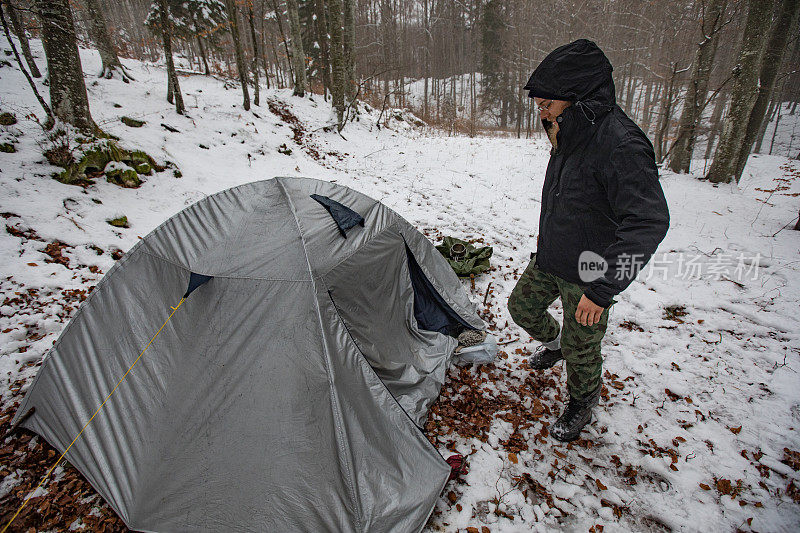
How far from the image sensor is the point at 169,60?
24.1 feet

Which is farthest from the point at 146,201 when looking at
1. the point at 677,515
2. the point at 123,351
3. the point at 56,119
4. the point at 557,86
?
the point at 677,515

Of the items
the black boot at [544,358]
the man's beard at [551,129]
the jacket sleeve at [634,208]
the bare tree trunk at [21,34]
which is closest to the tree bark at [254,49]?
the bare tree trunk at [21,34]

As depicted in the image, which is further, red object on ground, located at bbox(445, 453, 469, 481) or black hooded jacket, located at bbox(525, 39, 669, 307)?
red object on ground, located at bbox(445, 453, 469, 481)

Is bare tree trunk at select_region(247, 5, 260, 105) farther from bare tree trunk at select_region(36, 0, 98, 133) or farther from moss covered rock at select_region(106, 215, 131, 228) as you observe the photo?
moss covered rock at select_region(106, 215, 131, 228)

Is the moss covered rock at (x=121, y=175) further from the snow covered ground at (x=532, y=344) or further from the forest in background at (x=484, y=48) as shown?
the forest in background at (x=484, y=48)

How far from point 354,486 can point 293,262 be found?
162 cm

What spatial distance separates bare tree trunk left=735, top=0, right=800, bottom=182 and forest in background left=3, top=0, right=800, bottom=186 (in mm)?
27

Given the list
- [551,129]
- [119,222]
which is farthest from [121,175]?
[551,129]

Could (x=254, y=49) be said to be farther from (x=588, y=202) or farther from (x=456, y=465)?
(x=456, y=465)

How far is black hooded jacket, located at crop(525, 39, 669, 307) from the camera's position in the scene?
1.77 meters

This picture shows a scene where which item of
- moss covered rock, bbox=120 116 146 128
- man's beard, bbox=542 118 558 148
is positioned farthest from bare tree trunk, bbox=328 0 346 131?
man's beard, bbox=542 118 558 148

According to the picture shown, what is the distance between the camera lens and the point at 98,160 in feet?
17.1

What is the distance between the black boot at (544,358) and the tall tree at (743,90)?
29.2 ft

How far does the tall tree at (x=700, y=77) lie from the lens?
26.0 ft
